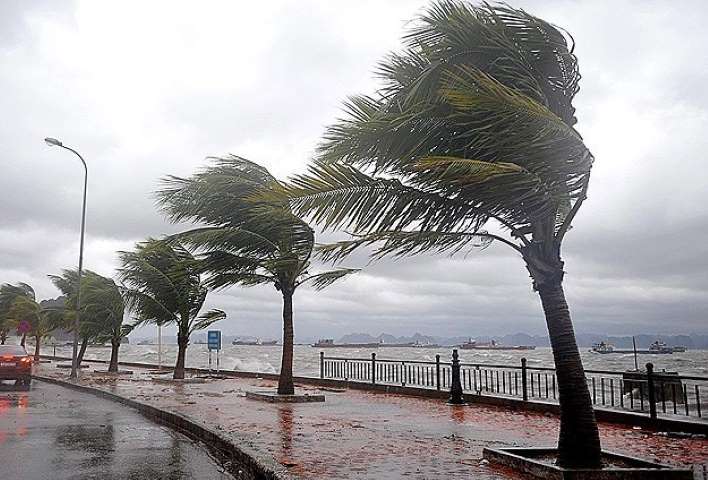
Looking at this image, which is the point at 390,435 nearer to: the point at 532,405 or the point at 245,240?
the point at 532,405

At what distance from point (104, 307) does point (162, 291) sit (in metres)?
7.24

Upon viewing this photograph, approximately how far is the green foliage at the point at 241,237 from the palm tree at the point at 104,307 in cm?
1605

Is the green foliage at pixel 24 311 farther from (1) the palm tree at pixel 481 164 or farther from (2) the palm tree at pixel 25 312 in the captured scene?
(1) the palm tree at pixel 481 164

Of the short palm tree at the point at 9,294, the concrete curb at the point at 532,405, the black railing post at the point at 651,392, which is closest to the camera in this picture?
the concrete curb at the point at 532,405

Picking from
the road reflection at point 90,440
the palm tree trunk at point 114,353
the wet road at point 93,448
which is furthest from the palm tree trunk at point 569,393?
the palm tree trunk at point 114,353

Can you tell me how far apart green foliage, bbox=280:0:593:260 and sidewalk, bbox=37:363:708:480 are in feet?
8.86

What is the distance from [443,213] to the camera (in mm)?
8586

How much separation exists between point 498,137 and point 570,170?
3.06ft

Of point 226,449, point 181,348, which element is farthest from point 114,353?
point 226,449

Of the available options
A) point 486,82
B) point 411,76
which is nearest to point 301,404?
point 411,76

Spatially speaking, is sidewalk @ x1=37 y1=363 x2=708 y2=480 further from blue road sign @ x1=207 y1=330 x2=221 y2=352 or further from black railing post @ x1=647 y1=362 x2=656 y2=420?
blue road sign @ x1=207 y1=330 x2=221 y2=352

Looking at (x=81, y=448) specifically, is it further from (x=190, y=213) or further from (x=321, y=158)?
(x=190, y=213)

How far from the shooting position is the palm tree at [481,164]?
25.3 feet

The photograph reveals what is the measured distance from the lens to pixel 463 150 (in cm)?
852
